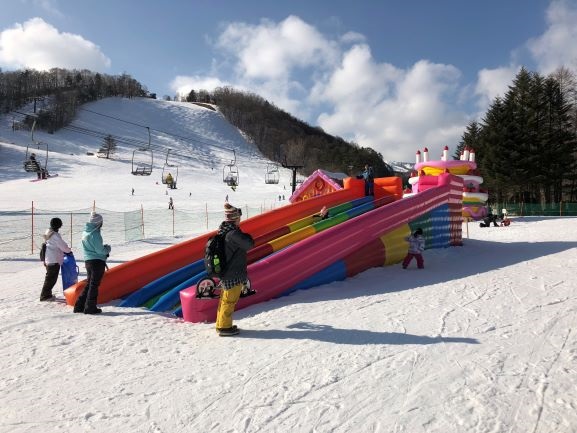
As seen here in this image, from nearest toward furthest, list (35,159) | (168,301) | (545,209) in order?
(168,301) < (545,209) < (35,159)

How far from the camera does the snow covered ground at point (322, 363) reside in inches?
120

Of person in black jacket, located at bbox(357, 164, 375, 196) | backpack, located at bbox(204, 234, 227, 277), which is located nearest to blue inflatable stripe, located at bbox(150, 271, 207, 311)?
backpack, located at bbox(204, 234, 227, 277)

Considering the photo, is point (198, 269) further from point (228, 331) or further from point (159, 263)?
point (228, 331)

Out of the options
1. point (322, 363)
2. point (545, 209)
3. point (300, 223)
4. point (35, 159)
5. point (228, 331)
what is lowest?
point (322, 363)

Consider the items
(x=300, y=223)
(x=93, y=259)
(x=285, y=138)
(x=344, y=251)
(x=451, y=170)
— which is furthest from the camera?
(x=285, y=138)

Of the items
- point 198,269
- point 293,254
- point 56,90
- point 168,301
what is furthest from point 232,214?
point 56,90

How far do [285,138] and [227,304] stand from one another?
118348mm

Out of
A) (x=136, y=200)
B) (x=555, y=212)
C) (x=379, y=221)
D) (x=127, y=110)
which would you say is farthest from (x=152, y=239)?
(x=127, y=110)

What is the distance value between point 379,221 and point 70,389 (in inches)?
243

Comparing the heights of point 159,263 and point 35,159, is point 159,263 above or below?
below

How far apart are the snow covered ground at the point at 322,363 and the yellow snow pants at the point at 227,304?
20 centimetres

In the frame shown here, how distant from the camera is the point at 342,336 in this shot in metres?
4.62

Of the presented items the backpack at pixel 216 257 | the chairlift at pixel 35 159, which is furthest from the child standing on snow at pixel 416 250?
the chairlift at pixel 35 159

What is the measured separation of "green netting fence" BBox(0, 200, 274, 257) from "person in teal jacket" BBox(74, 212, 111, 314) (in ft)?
31.1
